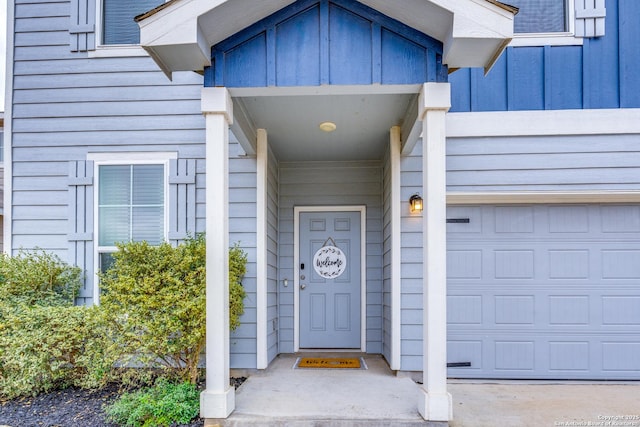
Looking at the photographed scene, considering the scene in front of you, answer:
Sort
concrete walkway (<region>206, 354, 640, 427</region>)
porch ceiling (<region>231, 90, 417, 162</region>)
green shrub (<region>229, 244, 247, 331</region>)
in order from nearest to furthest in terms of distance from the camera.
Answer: concrete walkway (<region>206, 354, 640, 427</region>) < porch ceiling (<region>231, 90, 417, 162</region>) < green shrub (<region>229, 244, 247, 331</region>)

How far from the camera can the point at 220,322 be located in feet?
10.3

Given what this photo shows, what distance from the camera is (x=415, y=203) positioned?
446 centimetres

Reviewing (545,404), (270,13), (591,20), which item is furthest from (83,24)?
(545,404)

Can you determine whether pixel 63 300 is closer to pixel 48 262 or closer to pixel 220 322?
pixel 48 262

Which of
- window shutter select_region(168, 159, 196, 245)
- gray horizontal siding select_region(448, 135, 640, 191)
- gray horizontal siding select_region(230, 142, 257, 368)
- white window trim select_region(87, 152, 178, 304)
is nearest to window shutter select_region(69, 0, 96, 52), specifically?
white window trim select_region(87, 152, 178, 304)

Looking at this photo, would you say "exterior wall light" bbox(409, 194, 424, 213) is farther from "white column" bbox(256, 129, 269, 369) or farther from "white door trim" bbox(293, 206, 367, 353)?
"white column" bbox(256, 129, 269, 369)

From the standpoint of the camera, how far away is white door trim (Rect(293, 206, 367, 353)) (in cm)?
545

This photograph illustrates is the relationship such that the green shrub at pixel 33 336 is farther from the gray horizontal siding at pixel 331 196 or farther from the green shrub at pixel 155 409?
the gray horizontal siding at pixel 331 196

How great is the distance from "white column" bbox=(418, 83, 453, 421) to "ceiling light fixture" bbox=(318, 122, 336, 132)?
1218mm

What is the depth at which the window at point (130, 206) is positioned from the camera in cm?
470

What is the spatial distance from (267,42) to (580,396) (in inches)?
151

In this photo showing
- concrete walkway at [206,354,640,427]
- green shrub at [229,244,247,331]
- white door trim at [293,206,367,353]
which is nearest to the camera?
concrete walkway at [206,354,640,427]

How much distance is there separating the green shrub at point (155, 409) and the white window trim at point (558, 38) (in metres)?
4.26

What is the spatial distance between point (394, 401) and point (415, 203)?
1824 millimetres
